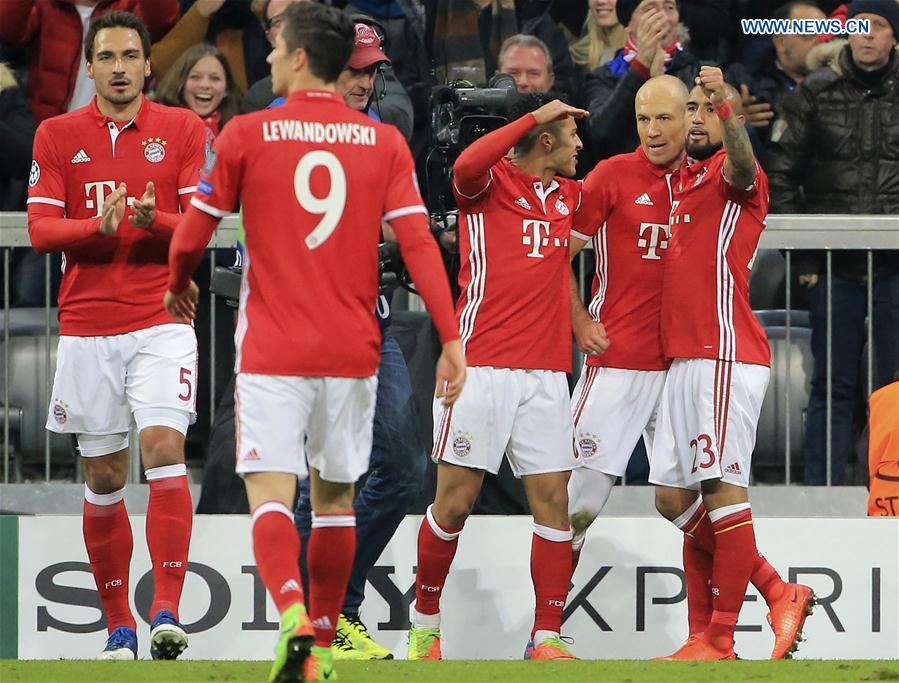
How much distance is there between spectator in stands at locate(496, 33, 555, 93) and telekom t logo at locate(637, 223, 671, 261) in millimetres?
1904

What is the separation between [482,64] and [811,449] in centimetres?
259

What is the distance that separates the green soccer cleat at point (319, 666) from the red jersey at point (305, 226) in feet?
2.81

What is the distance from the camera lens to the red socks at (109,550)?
21.2 ft

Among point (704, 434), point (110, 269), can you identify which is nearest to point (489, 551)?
point (704, 434)

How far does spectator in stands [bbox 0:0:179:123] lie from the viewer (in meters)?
8.43

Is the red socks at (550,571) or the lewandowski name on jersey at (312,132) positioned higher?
the lewandowski name on jersey at (312,132)

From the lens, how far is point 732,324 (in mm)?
6453

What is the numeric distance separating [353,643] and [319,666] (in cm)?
163

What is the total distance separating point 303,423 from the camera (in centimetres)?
511

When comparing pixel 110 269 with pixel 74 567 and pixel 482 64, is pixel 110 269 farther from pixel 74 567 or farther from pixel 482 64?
pixel 482 64

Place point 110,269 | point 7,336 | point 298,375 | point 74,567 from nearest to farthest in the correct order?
point 298,375, point 110,269, point 74,567, point 7,336

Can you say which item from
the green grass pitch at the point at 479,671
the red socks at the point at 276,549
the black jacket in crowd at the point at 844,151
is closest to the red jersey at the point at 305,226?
the red socks at the point at 276,549

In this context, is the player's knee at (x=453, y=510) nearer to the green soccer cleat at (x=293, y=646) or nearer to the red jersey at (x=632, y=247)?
the red jersey at (x=632, y=247)

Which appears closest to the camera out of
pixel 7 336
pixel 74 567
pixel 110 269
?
pixel 110 269
